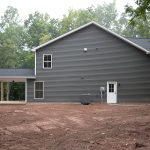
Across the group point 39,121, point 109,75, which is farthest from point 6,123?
point 109,75

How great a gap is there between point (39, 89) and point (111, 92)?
6326 millimetres

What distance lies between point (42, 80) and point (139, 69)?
333 inches

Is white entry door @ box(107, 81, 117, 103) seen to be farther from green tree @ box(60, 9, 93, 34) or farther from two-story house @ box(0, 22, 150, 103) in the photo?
green tree @ box(60, 9, 93, 34)

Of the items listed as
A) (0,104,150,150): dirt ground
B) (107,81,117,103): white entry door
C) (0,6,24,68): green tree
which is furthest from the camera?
(0,6,24,68): green tree

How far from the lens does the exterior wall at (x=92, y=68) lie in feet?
99.5

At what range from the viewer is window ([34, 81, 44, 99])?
32.8 metres

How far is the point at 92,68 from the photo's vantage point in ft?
104

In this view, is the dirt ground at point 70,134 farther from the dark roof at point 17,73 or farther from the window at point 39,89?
the dark roof at point 17,73

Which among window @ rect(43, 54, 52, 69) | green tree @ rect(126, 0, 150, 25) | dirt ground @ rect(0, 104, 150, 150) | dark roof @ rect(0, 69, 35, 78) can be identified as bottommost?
dirt ground @ rect(0, 104, 150, 150)

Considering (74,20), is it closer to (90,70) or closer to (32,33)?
(32,33)

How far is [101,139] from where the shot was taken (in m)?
11.9

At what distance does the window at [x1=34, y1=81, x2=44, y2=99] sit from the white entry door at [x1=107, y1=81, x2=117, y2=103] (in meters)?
5.81

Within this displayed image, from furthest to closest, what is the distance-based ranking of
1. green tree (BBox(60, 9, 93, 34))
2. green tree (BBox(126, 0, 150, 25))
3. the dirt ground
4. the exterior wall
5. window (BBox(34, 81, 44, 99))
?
green tree (BBox(60, 9, 93, 34)), window (BBox(34, 81, 44, 99)), the exterior wall, green tree (BBox(126, 0, 150, 25)), the dirt ground

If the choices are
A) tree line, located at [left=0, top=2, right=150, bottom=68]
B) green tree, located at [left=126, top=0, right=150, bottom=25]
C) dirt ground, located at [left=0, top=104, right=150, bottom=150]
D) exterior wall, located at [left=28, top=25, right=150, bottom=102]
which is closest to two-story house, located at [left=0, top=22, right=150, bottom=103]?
exterior wall, located at [left=28, top=25, right=150, bottom=102]
